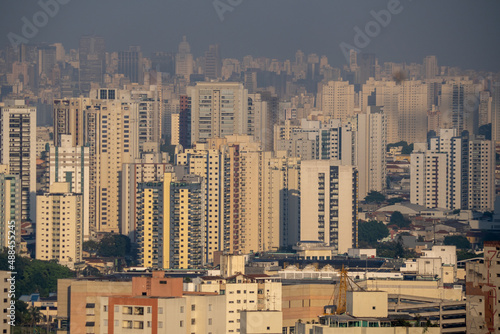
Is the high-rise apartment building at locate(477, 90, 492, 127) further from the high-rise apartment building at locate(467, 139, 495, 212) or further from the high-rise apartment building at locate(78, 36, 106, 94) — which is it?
the high-rise apartment building at locate(78, 36, 106, 94)

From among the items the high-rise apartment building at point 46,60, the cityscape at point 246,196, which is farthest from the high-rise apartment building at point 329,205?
the high-rise apartment building at point 46,60

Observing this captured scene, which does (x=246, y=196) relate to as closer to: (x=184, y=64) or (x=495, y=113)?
(x=495, y=113)

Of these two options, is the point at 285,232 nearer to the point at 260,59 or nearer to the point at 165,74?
the point at 260,59

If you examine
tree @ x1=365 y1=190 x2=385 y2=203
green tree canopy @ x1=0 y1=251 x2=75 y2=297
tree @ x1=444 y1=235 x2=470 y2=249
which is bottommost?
green tree canopy @ x1=0 y1=251 x2=75 y2=297

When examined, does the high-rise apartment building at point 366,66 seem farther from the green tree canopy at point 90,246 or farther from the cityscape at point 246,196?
the green tree canopy at point 90,246

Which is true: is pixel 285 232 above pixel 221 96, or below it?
below

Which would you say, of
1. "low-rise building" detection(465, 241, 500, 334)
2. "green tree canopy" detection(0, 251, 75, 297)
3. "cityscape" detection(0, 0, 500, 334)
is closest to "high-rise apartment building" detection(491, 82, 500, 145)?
"cityscape" detection(0, 0, 500, 334)

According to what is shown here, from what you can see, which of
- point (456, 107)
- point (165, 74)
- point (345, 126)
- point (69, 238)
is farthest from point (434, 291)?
point (165, 74)
